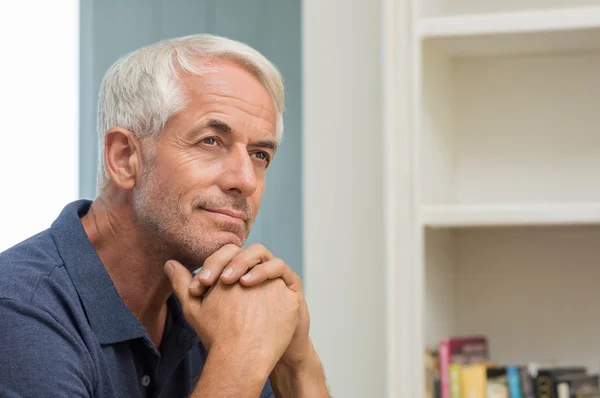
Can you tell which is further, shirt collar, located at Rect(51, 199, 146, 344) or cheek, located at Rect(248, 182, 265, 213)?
cheek, located at Rect(248, 182, 265, 213)

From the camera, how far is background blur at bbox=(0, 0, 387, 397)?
2.18 m

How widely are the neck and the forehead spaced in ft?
0.72

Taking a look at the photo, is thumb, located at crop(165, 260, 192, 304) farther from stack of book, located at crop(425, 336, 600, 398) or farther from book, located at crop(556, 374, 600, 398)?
book, located at crop(556, 374, 600, 398)

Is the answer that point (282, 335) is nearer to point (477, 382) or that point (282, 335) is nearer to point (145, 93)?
point (145, 93)

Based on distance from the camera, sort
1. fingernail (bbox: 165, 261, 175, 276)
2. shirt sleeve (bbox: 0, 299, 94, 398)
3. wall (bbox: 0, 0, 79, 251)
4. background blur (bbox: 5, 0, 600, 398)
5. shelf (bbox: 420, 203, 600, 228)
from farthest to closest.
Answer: wall (bbox: 0, 0, 79, 251) < background blur (bbox: 5, 0, 600, 398) < shelf (bbox: 420, 203, 600, 228) < fingernail (bbox: 165, 261, 175, 276) < shirt sleeve (bbox: 0, 299, 94, 398)

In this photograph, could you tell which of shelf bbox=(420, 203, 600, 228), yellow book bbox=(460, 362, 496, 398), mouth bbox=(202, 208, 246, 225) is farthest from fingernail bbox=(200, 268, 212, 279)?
yellow book bbox=(460, 362, 496, 398)

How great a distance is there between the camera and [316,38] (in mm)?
2227

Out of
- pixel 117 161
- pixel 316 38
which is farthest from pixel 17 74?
pixel 117 161

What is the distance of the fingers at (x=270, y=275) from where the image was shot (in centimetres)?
133

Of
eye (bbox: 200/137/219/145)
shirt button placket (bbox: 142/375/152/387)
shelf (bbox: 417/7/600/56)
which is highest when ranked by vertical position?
shelf (bbox: 417/7/600/56)

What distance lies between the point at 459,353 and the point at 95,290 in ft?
3.04

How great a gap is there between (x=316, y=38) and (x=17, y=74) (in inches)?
43.1

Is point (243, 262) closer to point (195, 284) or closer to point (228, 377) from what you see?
point (195, 284)

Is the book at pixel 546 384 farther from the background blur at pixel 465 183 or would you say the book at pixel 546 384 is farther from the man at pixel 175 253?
the man at pixel 175 253
